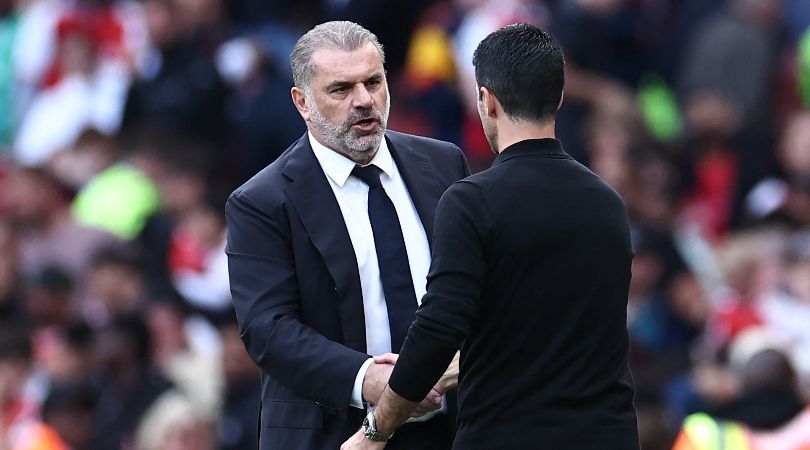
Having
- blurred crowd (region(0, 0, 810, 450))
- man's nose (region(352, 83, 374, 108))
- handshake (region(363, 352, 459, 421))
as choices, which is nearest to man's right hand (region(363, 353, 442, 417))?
handshake (region(363, 352, 459, 421))

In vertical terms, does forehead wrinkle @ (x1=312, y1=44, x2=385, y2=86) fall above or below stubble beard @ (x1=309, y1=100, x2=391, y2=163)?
above

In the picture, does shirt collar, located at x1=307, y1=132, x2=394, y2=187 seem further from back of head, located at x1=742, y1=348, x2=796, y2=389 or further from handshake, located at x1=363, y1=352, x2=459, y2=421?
back of head, located at x1=742, y1=348, x2=796, y2=389

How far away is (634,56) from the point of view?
11.3m

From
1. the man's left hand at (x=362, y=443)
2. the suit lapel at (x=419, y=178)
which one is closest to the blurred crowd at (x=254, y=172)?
the suit lapel at (x=419, y=178)

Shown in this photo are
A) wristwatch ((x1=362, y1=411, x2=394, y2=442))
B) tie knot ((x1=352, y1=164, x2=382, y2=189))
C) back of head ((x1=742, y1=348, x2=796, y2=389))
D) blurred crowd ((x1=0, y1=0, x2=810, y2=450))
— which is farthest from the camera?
blurred crowd ((x1=0, y1=0, x2=810, y2=450))

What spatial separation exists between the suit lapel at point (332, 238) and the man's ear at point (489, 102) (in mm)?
662

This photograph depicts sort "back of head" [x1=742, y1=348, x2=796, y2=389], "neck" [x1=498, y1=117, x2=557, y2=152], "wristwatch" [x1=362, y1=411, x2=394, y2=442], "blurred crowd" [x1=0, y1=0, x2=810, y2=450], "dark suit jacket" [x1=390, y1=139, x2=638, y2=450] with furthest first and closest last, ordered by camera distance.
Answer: "blurred crowd" [x1=0, y1=0, x2=810, y2=450], "back of head" [x1=742, y1=348, x2=796, y2=389], "wristwatch" [x1=362, y1=411, x2=394, y2=442], "neck" [x1=498, y1=117, x2=557, y2=152], "dark suit jacket" [x1=390, y1=139, x2=638, y2=450]

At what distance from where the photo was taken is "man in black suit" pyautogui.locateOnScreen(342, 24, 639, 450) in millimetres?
4164

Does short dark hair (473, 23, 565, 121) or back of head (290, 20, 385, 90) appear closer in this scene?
short dark hair (473, 23, 565, 121)

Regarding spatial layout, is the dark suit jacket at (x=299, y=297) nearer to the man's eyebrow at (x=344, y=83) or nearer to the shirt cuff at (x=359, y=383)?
the shirt cuff at (x=359, y=383)

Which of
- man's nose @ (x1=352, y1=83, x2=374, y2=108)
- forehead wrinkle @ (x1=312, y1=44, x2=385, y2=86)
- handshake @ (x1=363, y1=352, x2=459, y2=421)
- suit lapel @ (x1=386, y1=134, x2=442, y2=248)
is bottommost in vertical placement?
handshake @ (x1=363, y1=352, x2=459, y2=421)

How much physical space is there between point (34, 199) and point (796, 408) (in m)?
5.52

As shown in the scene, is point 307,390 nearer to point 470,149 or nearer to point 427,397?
point 427,397

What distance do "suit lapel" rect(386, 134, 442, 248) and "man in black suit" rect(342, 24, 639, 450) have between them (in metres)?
0.63
